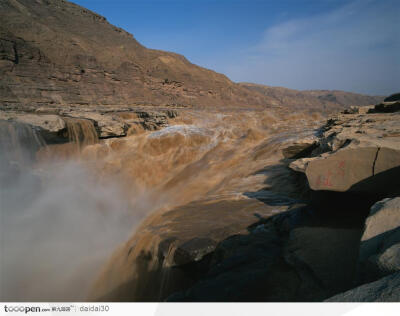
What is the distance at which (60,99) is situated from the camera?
16.2m

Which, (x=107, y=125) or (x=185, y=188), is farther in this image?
(x=107, y=125)

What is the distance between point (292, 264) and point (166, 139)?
28.0 ft

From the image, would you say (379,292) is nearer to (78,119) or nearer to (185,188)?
(185,188)

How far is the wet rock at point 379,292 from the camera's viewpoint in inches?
39.0

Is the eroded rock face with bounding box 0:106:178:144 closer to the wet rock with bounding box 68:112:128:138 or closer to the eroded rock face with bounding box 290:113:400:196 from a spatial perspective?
the wet rock with bounding box 68:112:128:138

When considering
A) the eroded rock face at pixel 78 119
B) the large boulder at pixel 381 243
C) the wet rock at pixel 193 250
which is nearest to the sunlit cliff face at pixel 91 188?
the eroded rock face at pixel 78 119

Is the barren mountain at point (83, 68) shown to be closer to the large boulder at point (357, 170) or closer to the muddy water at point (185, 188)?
the muddy water at point (185, 188)

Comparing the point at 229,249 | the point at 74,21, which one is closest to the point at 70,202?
the point at 229,249

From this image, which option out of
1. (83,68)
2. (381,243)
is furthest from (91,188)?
(83,68)

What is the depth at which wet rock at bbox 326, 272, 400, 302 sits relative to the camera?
99cm

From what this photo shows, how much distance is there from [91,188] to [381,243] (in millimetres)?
7646

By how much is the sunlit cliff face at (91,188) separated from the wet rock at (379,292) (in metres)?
2.63

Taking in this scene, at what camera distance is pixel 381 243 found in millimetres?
1402

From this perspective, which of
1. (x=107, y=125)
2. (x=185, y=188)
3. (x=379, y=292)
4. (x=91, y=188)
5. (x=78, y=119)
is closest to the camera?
(x=379, y=292)
